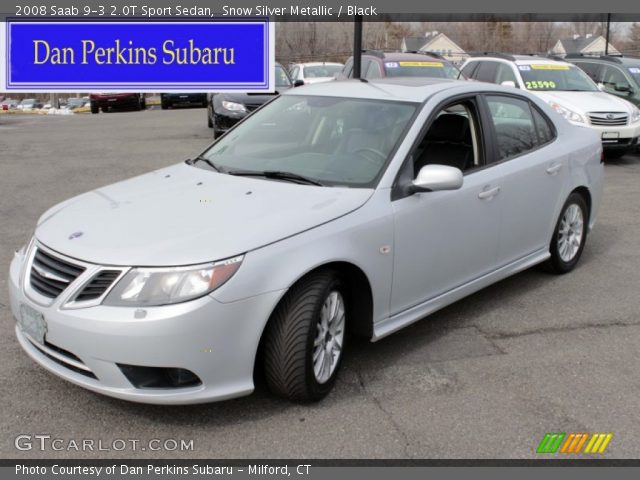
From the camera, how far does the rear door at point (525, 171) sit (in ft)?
16.1

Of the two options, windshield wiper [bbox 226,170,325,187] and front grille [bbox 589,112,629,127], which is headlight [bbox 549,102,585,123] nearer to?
front grille [bbox 589,112,629,127]

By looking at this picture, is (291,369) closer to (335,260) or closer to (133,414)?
(335,260)

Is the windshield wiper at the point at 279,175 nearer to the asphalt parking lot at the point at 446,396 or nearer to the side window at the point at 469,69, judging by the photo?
the asphalt parking lot at the point at 446,396

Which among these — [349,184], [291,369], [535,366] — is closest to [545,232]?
[535,366]

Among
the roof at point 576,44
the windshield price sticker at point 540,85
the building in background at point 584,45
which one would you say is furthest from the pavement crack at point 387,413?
the roof at point 576,44

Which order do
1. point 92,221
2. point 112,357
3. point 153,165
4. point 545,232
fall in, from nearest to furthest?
point 112,357 < point 92,221 < point 545,232 < point 153,165

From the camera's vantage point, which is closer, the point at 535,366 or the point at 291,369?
the point at 291,369

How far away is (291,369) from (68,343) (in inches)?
41.3

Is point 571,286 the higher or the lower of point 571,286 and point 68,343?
the lower

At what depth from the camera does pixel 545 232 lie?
17.7 feet

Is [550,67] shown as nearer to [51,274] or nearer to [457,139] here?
[457,139]

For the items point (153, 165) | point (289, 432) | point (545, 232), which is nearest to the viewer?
point (289, 432)

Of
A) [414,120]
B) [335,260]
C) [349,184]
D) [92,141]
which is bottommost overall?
[92,141]

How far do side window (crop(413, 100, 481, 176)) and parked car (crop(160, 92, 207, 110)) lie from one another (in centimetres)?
2280
